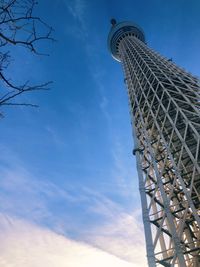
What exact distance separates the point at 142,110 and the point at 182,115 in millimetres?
7160

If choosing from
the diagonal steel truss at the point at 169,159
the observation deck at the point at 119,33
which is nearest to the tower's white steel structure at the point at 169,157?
the diagonal steel truss at the point at 169,159

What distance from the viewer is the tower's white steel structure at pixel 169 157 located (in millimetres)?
13539

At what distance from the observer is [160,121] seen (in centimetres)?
2242

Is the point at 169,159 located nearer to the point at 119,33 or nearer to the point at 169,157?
the point at 169,157

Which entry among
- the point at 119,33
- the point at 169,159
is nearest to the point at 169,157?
the point at 169,159

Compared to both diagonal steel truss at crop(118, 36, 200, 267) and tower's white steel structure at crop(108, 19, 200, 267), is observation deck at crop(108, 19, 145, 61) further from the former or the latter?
diagonal steel truss at crop(118, 36, 200, 267)

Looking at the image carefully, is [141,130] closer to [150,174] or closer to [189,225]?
[150,174]

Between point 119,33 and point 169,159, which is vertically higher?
point 119,33

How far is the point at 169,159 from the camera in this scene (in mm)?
19859

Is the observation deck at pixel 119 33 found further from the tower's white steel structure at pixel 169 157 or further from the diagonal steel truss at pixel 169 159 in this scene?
the diagonal steel truss at pixel 169 159

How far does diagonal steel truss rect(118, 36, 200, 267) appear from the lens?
44.4 ft

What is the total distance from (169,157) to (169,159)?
2140 mm

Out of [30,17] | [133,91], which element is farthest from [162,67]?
[30,17]

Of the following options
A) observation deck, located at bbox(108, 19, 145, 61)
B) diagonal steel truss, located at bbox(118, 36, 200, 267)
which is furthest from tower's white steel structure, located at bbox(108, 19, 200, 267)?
observation deck, located at bbox(108, 19, 145, 61)
